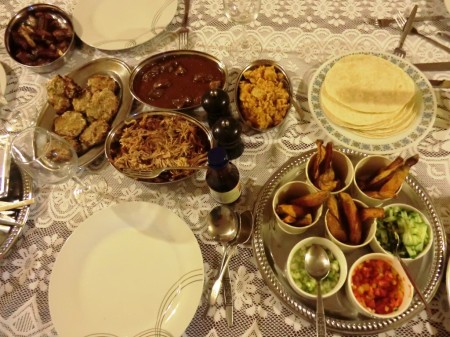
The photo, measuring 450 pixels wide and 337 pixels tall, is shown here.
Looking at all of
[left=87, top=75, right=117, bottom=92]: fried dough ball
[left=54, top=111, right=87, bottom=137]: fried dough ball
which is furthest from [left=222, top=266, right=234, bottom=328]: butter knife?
[left=87, top=75, right=117, bottom=92]: fried dough ball

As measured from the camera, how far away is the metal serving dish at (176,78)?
172cm

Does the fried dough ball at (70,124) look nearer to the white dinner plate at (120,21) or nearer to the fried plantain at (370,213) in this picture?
the white dinner plate at (120,21)

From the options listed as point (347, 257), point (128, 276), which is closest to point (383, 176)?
point (347, 257)

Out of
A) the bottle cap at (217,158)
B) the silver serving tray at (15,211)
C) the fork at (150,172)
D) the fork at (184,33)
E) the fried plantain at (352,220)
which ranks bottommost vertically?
the silver serving tray at (15,211)

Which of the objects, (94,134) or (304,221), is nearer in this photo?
(304,221)

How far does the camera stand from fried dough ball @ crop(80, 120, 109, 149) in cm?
166

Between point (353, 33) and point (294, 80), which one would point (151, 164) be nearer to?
point (294, 80)

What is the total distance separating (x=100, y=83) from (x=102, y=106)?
0.52ft

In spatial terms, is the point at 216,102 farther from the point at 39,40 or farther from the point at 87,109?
the point at 39,40

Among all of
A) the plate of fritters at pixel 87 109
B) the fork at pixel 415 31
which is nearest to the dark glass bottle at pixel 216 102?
the plate of fritters at pixel 87 109

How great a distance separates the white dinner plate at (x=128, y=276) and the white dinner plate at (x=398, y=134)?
29.9 inches

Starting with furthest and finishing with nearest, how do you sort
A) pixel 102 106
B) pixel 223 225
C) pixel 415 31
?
1. pixel 415 31
2. pixel 102 106
3. pixel 223 225

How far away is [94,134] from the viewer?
1668 millimetres

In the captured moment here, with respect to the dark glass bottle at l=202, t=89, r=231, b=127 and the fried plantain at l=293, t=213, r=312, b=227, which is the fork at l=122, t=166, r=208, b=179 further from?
the fried plantain at l=293, t=213, r=312, b=227
